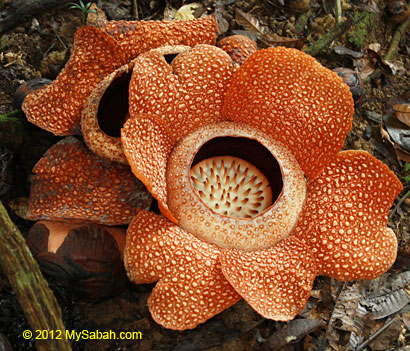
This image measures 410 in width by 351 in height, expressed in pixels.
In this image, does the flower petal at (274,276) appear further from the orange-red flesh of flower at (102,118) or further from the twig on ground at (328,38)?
the twig on ground at (328,38)

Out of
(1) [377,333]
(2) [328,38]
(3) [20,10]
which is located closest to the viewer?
(1) [377,333]

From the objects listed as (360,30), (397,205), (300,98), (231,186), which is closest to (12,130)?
(231,186)

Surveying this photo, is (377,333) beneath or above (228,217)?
beneath

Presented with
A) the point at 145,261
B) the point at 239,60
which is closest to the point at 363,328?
the point at 145,261

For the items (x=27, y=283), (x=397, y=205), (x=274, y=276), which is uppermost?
(x=274, y=276)

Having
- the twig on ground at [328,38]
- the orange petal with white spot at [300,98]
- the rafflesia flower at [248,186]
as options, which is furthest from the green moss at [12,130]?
the twig on ground at [328,38]

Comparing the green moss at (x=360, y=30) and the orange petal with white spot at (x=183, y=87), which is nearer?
the orange petal with white spot at (x=183, y=87)

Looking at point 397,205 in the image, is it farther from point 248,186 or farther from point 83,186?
point 83,186

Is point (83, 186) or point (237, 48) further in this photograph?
point (237, 48)
